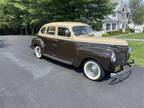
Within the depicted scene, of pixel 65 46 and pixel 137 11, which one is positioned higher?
pixel 137 11

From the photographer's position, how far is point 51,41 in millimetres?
8344

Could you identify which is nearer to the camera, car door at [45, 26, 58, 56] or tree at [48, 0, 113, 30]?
car door at [45, 26, 58, 56]

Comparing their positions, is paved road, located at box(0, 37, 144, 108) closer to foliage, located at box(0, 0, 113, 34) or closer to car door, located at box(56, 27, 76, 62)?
car door, located at box(56, 27, 76, 62)


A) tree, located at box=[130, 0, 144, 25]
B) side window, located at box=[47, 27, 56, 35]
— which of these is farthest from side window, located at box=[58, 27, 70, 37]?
tree, located at box=[130, 0, 144, 25]

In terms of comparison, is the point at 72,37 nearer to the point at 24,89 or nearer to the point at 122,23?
the point at 24,89

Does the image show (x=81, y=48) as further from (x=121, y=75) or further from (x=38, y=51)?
(x=38, y=51)

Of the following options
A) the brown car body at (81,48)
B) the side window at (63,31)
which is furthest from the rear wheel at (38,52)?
the side window at (63,31)

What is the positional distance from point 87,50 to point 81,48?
0.31 m

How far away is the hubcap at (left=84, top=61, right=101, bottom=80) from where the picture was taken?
6.61m

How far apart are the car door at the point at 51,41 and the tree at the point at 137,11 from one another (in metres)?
Answer: 53.9

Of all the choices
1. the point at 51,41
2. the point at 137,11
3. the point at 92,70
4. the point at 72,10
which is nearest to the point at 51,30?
the point at 51,41

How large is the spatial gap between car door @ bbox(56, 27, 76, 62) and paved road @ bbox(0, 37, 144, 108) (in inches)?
21.4

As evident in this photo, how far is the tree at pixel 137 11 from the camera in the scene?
190 ft

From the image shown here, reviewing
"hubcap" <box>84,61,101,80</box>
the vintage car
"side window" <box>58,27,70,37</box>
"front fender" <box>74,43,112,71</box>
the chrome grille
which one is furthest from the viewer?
"side window" <box>58,27,70,37</box>
